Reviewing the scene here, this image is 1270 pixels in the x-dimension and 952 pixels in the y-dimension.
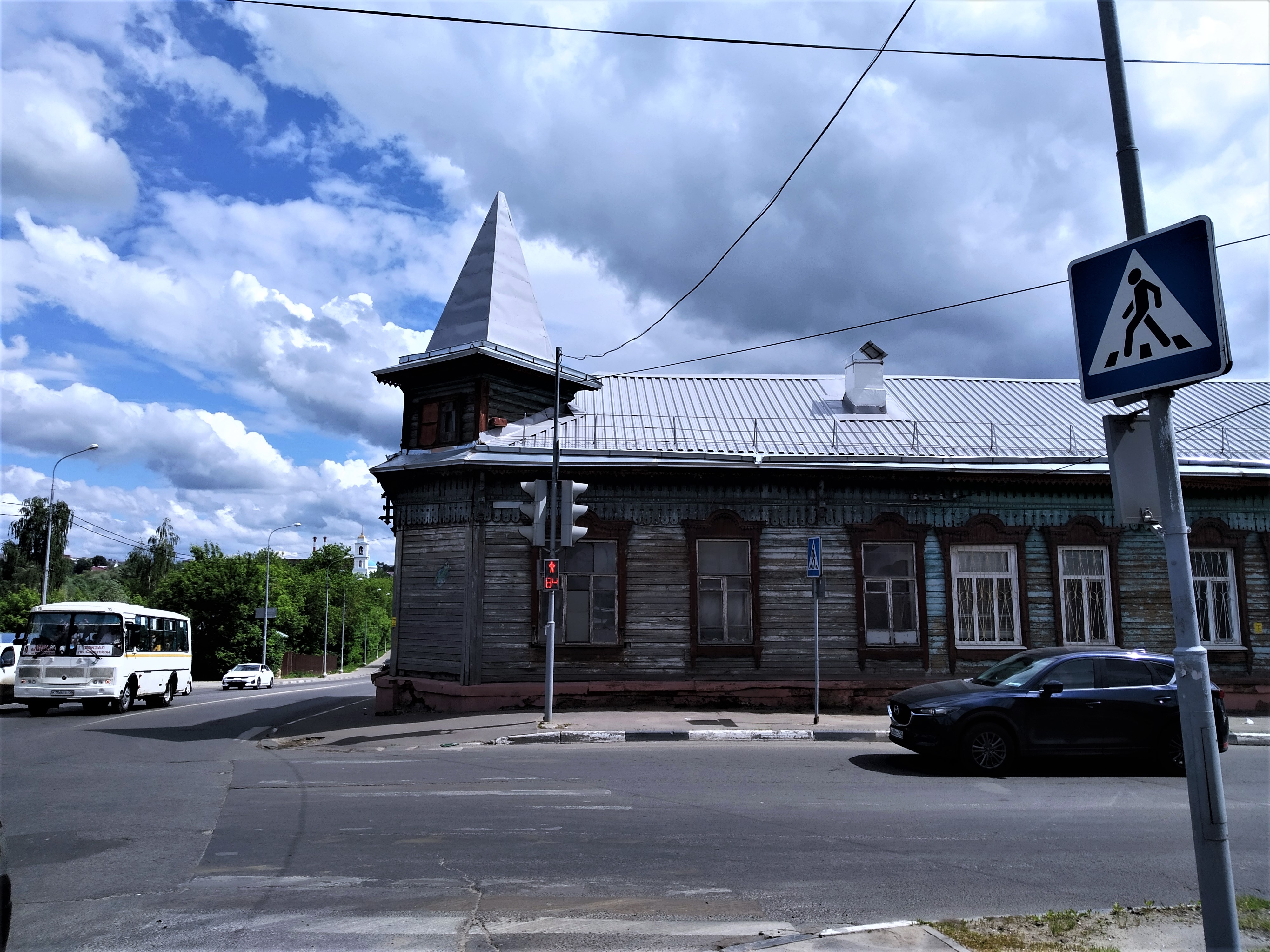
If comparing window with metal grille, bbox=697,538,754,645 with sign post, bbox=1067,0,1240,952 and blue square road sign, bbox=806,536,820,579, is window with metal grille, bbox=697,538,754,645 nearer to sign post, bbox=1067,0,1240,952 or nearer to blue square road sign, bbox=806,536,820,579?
blue square road sign, bbox=806,536,820,579

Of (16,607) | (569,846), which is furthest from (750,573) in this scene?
(16,607)

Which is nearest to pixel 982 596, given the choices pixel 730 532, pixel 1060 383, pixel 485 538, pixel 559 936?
pixel 730 532

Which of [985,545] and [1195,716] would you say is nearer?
[1195,716]

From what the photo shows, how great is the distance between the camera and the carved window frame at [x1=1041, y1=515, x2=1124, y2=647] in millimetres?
18250

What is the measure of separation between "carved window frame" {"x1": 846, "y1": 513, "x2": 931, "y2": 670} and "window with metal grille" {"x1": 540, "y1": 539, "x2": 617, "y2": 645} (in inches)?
209

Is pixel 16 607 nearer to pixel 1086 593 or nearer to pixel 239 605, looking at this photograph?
pixel 239 605

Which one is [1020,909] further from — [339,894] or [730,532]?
[730,532]

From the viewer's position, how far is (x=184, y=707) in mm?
23688

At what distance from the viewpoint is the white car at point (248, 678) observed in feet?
143

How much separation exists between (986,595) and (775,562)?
489 cm

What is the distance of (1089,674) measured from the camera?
11.2 meters

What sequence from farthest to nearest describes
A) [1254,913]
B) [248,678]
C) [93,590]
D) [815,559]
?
[93,590] → [248,678] → [815,559] → [1254,913]

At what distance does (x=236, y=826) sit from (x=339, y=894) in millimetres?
2613

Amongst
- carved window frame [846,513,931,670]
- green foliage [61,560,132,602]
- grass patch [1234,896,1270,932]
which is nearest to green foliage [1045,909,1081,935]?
grass patch [1234,896,1270,932]
